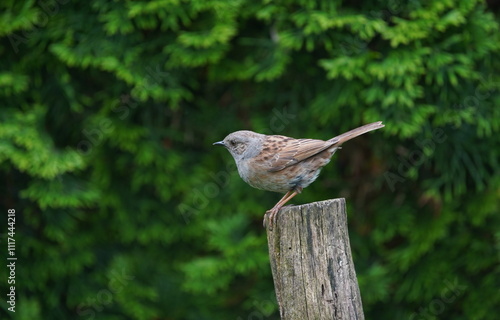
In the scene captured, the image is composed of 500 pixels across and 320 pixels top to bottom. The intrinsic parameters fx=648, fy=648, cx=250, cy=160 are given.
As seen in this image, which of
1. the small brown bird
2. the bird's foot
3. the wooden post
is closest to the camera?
the wooden post

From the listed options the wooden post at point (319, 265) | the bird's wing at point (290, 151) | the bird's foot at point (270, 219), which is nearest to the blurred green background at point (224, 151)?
the bird's wing at point (290, 151)

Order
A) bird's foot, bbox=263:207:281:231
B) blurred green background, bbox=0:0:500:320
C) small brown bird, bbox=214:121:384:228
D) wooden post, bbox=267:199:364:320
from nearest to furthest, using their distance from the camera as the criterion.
→ wooden post, bbox=267:199:364:320, bird's foot, bbox=263:207:281:231, small brown bird, bbox=214:121:384:228, blurred green background, bbox=0:0:500:320

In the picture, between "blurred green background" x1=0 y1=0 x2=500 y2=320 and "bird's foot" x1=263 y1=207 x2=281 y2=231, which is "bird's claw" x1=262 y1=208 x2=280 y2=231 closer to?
"bird's foot" x1=263 y1=207 x2=281 y2=231

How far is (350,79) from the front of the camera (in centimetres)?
559

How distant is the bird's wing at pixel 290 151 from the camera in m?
4.54

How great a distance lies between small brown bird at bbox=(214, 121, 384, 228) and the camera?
4.54 meters

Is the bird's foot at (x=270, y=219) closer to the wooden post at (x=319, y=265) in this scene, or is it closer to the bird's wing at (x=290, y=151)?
the wooden post at (x=319, y=265)

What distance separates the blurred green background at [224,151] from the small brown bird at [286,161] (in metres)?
0.95

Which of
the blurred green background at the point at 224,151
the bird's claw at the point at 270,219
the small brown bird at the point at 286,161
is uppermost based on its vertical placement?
the bird's claw at the point at 270,219

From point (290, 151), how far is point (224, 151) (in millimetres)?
1899

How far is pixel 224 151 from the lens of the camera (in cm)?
644

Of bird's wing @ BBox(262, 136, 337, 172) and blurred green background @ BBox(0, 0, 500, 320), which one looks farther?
blurred green background @ BBox(0, 0, 500, 320)

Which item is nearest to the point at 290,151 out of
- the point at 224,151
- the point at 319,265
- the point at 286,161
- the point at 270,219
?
the point at 286,161

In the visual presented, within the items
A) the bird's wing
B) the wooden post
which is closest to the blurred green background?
the bird's wing
